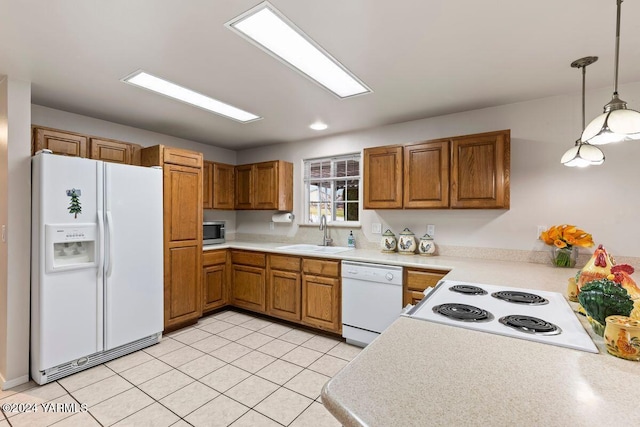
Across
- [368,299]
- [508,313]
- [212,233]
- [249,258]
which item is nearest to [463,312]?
[508,313]

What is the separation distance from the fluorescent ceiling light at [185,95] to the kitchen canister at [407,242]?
2104 millimetres

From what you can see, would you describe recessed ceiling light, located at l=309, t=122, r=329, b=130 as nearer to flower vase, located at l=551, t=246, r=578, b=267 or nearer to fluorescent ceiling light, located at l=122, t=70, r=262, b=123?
fluorescent ceiling light, located at l=122, t=70, r=262, b=123

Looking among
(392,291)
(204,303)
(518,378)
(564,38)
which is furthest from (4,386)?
(564,38)

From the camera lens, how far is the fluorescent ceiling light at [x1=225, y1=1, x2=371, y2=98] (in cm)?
161

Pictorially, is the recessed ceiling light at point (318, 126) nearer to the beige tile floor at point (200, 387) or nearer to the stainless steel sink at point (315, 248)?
the stainless steel sink at point (315, 248)

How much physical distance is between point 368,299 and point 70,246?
2.70 metres

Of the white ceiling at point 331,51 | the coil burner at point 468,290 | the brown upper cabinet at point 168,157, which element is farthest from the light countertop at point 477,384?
the brown upper cabinet at point 168,157

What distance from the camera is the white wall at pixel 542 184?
93.3 inches

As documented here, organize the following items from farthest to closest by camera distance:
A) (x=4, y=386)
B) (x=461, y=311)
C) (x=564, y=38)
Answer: (x=4, y=386) < (x=564, y=38) < (x=461, y=311)

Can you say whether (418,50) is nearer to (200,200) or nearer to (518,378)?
(518,378)

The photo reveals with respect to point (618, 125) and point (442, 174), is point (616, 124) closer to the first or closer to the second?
point (618, 125)

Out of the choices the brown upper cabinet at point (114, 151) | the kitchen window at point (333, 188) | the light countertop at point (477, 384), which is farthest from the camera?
the kitchen window at point (333, 188)

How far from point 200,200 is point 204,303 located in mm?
1308

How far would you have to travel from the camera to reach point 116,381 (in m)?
2.32
